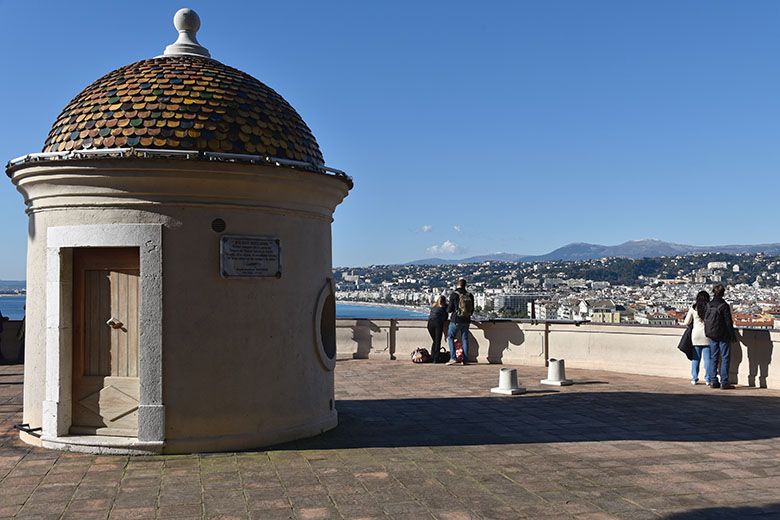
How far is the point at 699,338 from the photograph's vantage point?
11734 millimetres

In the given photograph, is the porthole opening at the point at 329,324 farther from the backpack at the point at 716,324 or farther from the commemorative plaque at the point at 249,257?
the backpack at the point at 716,324

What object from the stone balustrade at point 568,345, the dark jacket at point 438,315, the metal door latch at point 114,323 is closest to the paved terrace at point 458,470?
the metal door latch at point 114,323

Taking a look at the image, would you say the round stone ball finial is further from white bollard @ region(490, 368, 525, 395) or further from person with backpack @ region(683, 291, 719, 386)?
person with backpack @ region(683, 291, 719, 386)

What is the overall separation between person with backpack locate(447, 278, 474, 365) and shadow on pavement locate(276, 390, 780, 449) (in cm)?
393

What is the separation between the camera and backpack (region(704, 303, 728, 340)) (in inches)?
443

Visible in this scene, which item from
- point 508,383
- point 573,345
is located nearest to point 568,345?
point 573,345

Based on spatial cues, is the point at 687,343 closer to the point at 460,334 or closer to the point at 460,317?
the point at 460,317

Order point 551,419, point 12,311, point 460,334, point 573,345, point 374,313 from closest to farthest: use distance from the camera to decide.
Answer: point 551,419, point 573,345, point 460,334, point 374,313, point 12,311

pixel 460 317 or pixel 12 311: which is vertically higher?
pixel 460 317

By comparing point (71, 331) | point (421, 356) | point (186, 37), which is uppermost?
point (186, 37)

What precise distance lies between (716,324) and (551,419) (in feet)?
13.7

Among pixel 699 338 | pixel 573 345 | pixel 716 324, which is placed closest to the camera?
pixel 716 324

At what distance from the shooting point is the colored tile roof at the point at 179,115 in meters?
7.22

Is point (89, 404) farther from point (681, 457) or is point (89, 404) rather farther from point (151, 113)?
point (681, 457)
